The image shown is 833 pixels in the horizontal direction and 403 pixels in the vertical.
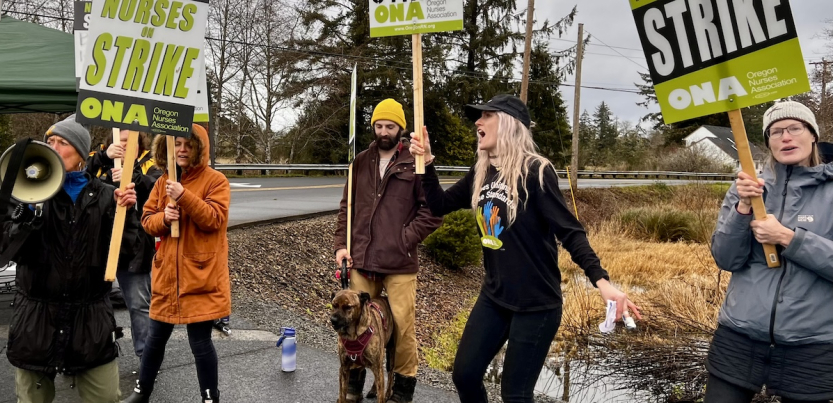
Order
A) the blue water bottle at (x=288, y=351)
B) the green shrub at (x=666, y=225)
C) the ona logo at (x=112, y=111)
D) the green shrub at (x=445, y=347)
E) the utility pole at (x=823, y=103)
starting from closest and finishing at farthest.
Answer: the ona logo at (x=112, y=111) < the blue water bottle at (x=288, y=351) < the green shrub at (x=445, y=347) < the green shrub at (x=666, y=225) < the utility pole at (x=823, y=103)

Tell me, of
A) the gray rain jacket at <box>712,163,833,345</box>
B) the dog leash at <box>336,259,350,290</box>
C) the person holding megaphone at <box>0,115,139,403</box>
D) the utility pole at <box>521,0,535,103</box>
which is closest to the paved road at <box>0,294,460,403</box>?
the dog leash at <box>336,259,350,290</box>

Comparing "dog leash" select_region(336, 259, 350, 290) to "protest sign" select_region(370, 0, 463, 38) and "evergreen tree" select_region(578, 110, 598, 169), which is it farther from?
"evergreen tree" select_region(578, 110, 598, 169)

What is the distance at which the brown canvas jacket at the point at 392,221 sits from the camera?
4.32 m

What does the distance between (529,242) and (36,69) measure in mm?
5786

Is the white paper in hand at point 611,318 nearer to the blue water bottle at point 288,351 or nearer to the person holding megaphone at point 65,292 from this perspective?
the person holding megaphone at point 65,292

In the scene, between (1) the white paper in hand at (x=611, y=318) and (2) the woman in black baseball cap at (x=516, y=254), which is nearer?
(1) the white paper in hand at (x=611, y=318)

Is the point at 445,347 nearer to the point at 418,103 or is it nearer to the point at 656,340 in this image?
the point at 656,340

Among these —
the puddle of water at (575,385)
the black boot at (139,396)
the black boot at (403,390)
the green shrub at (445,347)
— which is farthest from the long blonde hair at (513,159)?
the green shrub at (445,347)

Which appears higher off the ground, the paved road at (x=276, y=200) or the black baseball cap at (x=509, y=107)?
the black baseball cap at (x=509, y=107)

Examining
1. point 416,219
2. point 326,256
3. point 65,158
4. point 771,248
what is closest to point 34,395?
point 65,158

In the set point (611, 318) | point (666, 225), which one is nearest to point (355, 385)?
point (611, 318)

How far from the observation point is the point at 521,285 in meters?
3.10

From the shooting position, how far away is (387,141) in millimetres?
4383

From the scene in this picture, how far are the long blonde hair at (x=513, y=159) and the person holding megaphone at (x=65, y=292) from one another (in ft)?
6.56
